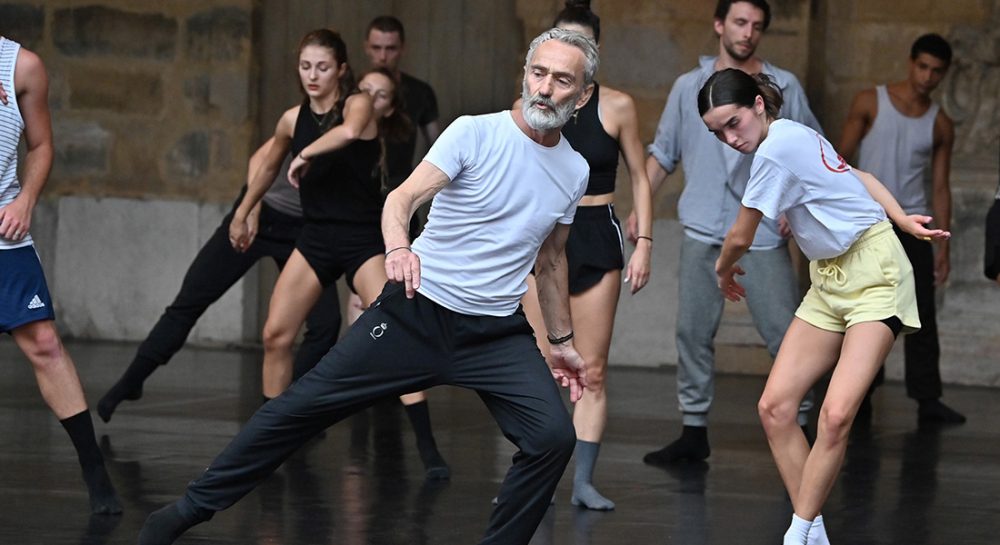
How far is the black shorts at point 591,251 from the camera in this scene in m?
6.64

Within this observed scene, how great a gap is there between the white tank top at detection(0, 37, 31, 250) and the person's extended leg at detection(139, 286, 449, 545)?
144 cm

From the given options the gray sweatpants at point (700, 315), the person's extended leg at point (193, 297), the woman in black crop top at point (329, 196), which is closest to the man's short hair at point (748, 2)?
the gray sweatpants at point (700, 315)

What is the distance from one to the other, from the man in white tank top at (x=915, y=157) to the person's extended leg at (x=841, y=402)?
3.84 m

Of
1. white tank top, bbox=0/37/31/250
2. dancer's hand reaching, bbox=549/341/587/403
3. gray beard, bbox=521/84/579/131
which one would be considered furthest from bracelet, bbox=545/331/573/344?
white tank top, bbox=0/37/31/250

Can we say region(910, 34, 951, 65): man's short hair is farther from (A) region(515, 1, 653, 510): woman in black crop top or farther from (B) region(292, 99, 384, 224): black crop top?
(B) region(292, 99, 384, 224): black crop top

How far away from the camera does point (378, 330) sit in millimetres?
4930

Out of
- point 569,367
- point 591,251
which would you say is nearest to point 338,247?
point 591,251

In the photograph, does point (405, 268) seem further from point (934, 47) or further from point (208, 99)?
point (208, 99)

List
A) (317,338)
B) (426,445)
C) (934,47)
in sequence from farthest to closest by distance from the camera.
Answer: (934,47), (317,338), (426,445)

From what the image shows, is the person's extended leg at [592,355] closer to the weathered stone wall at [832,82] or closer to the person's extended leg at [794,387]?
the person's extended leg at [794,387]

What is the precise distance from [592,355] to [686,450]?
1.29m

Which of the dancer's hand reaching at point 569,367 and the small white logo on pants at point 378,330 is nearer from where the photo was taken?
the small white logo on pants at point 378,330

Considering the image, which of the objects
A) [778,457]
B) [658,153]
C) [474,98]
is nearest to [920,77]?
[658,153]

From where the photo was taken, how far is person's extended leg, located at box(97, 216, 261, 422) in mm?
8414
